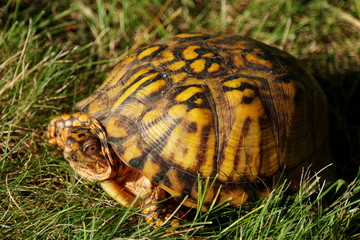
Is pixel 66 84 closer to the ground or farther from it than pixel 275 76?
closer to the ground

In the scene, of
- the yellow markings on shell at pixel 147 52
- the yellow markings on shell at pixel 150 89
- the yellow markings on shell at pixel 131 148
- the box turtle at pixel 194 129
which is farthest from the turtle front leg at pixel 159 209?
the yellow markings on shell at pixel 147 52

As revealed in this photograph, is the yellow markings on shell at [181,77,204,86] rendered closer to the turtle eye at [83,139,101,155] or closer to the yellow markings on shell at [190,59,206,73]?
the yellow markings on shell at [190,59,206,73]

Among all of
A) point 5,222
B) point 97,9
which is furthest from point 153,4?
point 5,222

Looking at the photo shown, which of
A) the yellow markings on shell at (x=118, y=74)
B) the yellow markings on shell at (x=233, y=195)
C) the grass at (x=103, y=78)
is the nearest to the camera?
the grass at (x=103, y=78)

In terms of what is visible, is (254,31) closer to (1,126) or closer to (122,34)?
(122,34)

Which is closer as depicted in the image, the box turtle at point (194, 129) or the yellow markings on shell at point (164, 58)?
the box turtle at point (194, 129)

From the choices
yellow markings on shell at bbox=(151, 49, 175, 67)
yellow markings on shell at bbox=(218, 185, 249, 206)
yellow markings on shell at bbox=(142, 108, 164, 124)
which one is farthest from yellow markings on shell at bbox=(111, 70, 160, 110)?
yellow markings on shell at bbox=(218, 185, 249, 206)

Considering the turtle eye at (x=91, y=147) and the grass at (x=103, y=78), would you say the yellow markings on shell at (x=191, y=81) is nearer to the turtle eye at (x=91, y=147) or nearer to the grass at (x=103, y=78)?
the turtle eye at (x=91, y=147)

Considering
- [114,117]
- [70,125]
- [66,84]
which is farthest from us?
[66,84]
